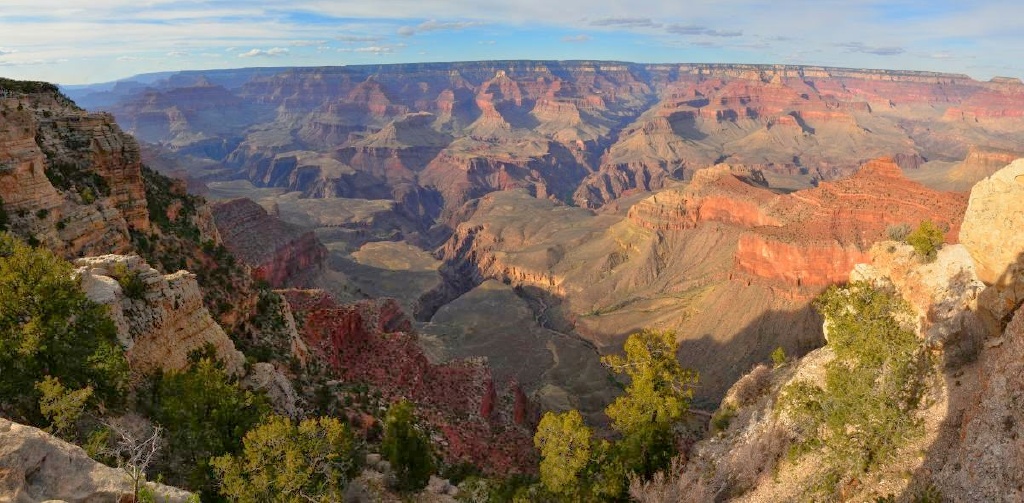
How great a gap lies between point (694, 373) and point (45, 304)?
26593 millimetres

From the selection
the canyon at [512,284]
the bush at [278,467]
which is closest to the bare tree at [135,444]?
the bush at [278,467]

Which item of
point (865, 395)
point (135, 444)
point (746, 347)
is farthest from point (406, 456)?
point (746, 347)

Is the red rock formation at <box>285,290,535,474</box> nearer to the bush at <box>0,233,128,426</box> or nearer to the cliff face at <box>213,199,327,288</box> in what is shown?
the bush at <box>0,233,128,426</box>

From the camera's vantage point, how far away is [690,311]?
2980 inches

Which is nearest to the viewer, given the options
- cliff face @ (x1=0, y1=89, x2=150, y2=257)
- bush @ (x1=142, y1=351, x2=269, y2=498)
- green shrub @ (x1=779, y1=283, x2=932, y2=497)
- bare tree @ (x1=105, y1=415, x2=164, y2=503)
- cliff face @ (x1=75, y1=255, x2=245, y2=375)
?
bare tree @ (x1=105, y1=415, x2=164, y2=503)

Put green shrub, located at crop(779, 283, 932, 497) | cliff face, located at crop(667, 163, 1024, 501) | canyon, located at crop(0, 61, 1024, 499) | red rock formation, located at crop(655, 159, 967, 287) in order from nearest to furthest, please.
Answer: cliff face, located at crop(667, 163, 1024, 501) < green shrub, located at crop(779, 283, 932, 497) < canyon, located at crop(0, 61, 1024, 499) < red rock formation, located at crop(655, 159, 967, 287)

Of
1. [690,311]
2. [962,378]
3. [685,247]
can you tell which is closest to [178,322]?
[962,378]

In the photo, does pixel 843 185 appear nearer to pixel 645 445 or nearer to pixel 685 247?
pixel 685 247

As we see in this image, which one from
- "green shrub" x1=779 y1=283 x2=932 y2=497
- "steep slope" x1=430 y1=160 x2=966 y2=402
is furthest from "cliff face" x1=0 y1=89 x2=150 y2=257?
"steep slope" x1=430 y1=160 x2=966 y2=402

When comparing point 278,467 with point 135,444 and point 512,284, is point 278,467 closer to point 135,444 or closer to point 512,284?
point 135,444

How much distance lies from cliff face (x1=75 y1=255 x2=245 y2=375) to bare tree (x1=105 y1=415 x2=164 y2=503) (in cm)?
286

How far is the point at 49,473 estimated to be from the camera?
1163cm

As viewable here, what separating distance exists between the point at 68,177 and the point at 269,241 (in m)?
61.5

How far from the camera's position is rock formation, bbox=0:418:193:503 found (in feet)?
35.9
